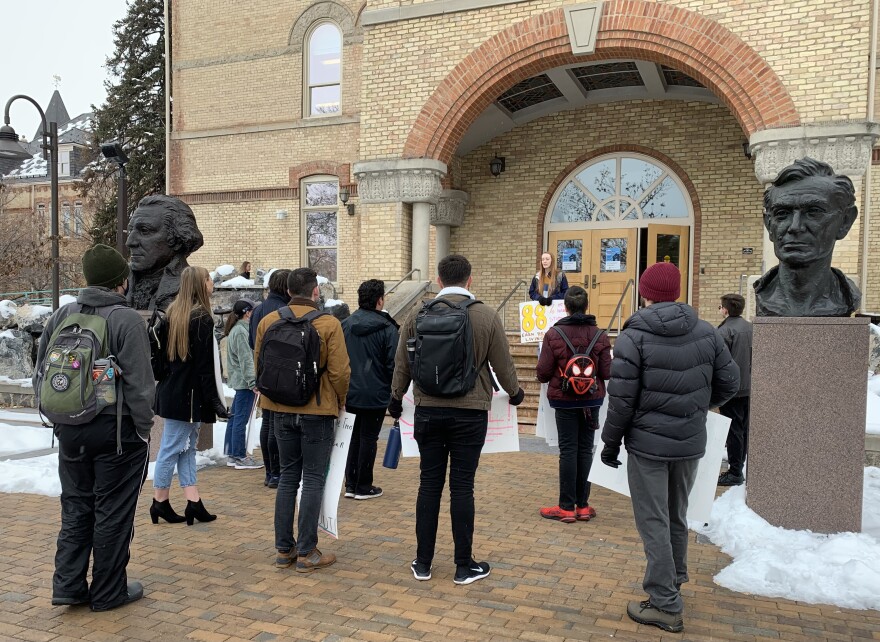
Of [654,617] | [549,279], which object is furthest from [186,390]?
[549,279]

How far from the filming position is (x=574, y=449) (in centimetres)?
575

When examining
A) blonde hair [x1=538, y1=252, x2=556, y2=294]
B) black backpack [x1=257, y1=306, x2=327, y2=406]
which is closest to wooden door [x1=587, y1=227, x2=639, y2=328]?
blonde hair [x1=538, y1=252, x2=556, y2=294]

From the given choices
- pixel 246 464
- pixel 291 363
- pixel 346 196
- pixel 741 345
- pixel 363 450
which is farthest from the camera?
pixel 346 196

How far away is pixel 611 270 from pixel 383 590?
12.0m

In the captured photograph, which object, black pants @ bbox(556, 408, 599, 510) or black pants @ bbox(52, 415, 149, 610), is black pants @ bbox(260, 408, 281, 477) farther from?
black pants @ bbox(556, 408, 599, 510)

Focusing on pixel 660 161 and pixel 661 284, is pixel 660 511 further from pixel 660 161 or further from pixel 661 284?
pixel 660 161

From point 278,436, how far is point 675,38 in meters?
9.54

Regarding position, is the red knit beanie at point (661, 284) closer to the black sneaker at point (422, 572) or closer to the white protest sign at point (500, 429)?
the white protest sign at point (500, 429)

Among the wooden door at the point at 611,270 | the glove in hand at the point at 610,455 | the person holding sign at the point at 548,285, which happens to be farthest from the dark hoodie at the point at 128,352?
the wooden door at the point at 611,270

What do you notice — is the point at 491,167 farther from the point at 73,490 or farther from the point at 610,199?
the point at 73,490

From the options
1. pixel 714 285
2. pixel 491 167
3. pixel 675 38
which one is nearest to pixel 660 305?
pixel 675 38

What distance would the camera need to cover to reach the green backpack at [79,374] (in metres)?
3.75

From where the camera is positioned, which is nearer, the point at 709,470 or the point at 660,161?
the point at 709,470

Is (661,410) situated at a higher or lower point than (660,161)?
lower
